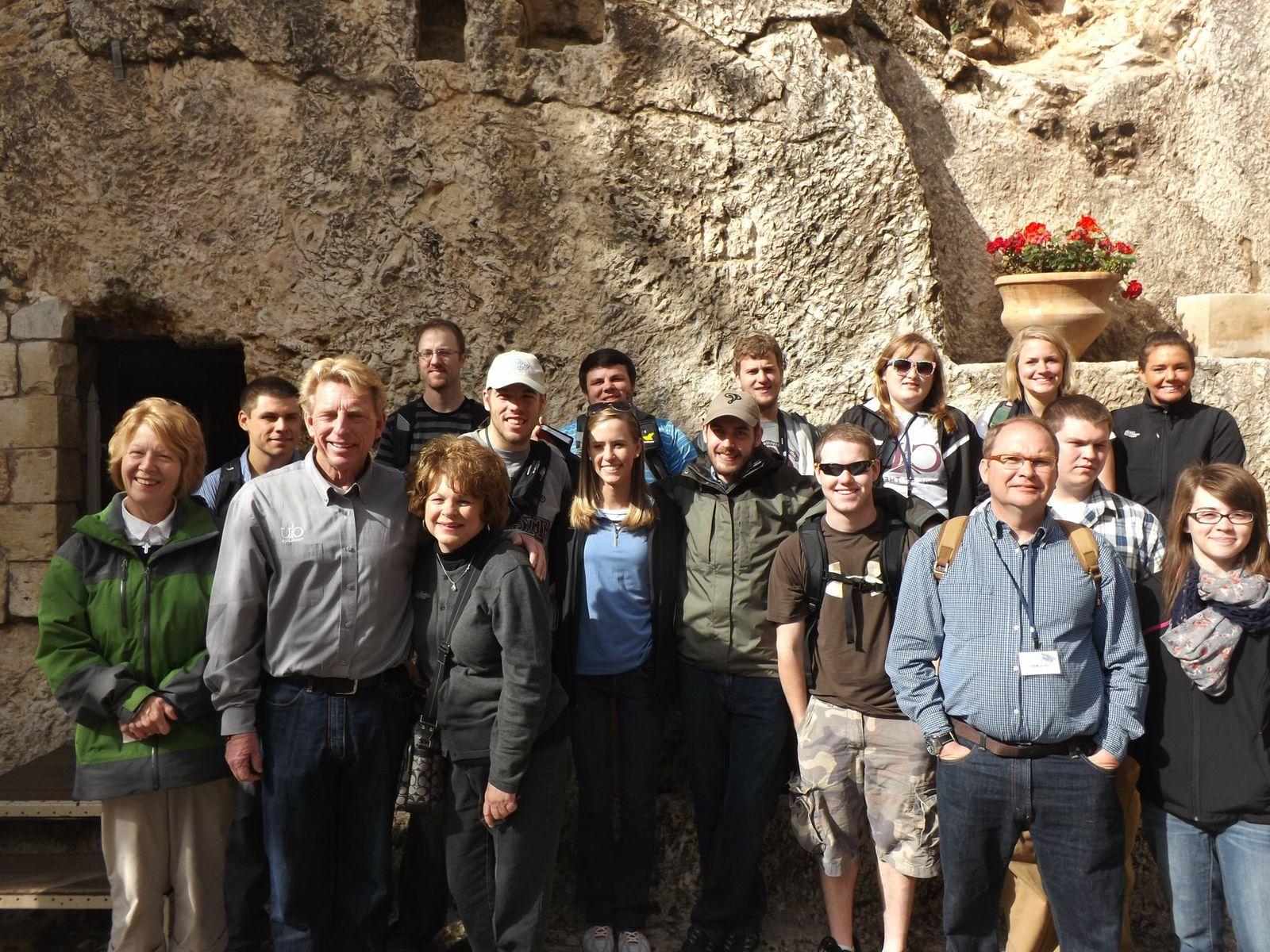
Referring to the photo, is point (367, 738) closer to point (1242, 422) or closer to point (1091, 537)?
point (1091, 537)

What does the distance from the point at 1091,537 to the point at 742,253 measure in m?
2.71

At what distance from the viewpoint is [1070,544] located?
2.81 meters

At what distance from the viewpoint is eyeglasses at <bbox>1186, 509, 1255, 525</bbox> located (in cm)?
278

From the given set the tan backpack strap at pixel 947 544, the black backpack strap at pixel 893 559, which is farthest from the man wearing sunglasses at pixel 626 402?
the tan backpack strap at pixel 947 544

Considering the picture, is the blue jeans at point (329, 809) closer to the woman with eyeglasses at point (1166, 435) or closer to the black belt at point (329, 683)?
the black belt at point (329, 683)

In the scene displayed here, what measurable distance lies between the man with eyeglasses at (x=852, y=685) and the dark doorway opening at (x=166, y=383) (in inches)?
138

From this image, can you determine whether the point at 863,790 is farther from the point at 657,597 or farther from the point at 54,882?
the point at 54,882

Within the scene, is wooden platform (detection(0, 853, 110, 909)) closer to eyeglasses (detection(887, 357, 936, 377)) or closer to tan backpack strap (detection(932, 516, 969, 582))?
tan backpack strap (detection(932, 516, 969, 582))

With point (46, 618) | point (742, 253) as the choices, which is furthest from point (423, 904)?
point (742, 253)

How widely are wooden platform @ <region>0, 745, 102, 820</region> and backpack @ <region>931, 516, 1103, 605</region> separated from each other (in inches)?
127

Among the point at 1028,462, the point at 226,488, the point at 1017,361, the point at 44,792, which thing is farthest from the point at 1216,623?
the point at 44,792

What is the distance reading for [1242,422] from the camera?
15.7 feet

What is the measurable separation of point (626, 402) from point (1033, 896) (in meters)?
2.18

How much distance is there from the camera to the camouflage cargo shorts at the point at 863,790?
10.2 ft
